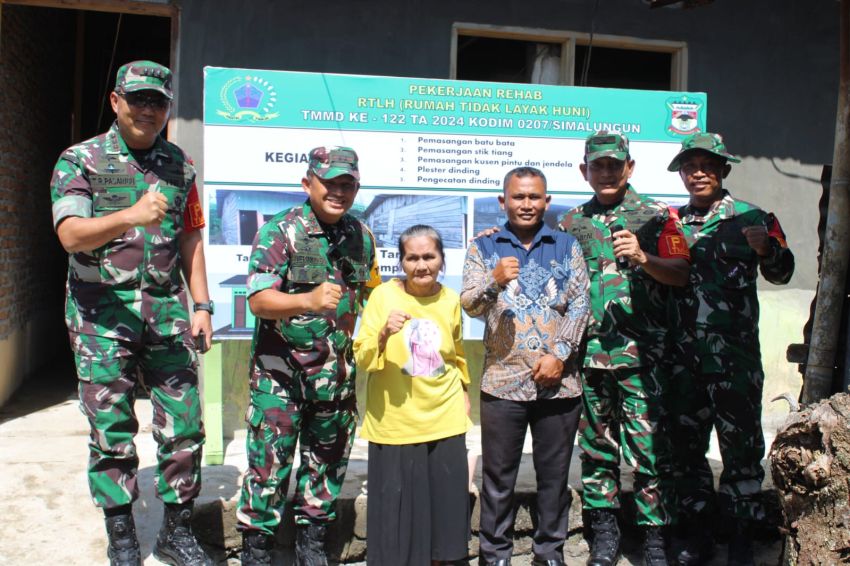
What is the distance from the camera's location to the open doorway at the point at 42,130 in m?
6.22

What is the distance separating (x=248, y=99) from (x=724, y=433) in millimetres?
3266

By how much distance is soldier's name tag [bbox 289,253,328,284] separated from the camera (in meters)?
3.24

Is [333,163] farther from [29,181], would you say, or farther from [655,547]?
[29,181]

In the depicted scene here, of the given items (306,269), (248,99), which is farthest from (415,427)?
(248,99)

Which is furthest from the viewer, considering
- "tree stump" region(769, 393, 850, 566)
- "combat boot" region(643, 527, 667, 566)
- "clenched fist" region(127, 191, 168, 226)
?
"combat boot" region(643, 527, 667, 566)

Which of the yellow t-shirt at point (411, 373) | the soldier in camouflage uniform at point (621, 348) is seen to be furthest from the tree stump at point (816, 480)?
the yellow t-shirt at point (411, 373)

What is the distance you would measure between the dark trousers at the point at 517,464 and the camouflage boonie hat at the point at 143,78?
1.85 m

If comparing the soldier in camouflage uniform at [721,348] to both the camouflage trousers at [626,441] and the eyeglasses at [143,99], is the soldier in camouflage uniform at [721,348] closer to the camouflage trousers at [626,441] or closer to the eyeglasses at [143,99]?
the camouflage trousers at [626,441]

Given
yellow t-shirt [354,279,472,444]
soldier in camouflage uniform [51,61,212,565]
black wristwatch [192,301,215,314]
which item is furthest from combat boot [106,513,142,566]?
yellow t-shirt [354,279,472,444]

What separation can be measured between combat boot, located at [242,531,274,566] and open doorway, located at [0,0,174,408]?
12.1 feet

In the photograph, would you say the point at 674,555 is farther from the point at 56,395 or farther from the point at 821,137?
the point at 56,395

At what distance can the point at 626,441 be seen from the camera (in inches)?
139

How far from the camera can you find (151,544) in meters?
3.57

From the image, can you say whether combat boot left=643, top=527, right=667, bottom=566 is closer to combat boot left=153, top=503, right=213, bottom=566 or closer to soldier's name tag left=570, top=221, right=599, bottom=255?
soldier's name tag left=570, top=221, right=599, bottom=255
